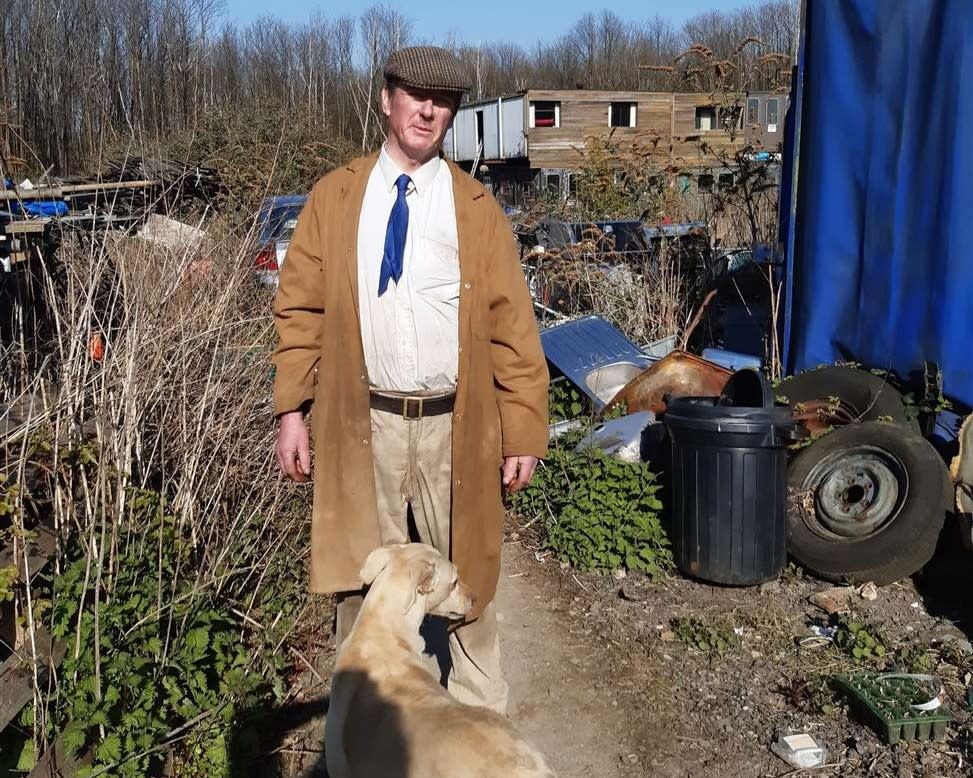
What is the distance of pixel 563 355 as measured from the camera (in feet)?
22.4

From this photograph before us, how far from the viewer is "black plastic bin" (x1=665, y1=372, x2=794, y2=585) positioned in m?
4.71

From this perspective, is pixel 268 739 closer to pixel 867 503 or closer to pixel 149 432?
pixel 149 432

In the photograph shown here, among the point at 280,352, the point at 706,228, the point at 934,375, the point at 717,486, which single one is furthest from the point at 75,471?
the point at 706,228

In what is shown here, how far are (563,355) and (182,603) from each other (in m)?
3.82

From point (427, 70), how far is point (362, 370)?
3.16ft

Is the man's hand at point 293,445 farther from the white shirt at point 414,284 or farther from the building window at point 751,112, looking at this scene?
the building window at point 751,112

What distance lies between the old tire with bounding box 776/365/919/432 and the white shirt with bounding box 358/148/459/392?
9.58ft

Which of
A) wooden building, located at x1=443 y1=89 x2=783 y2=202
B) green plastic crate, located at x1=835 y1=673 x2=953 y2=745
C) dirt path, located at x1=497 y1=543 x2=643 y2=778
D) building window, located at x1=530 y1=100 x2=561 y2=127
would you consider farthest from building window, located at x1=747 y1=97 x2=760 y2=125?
building window, located at x1=530 y1=100 x2=561 y2=127

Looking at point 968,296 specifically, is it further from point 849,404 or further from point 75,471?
point 75,471

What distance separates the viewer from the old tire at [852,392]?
548 cm

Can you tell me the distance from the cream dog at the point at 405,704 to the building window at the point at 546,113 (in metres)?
39.0

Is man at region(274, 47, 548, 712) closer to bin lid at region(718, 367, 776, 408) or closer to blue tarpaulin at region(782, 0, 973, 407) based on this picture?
bin lid at region(718, 367, 776, 408)

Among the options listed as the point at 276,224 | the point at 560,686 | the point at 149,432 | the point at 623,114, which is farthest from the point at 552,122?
the point at 560,686

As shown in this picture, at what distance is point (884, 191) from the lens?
5.90 meters
